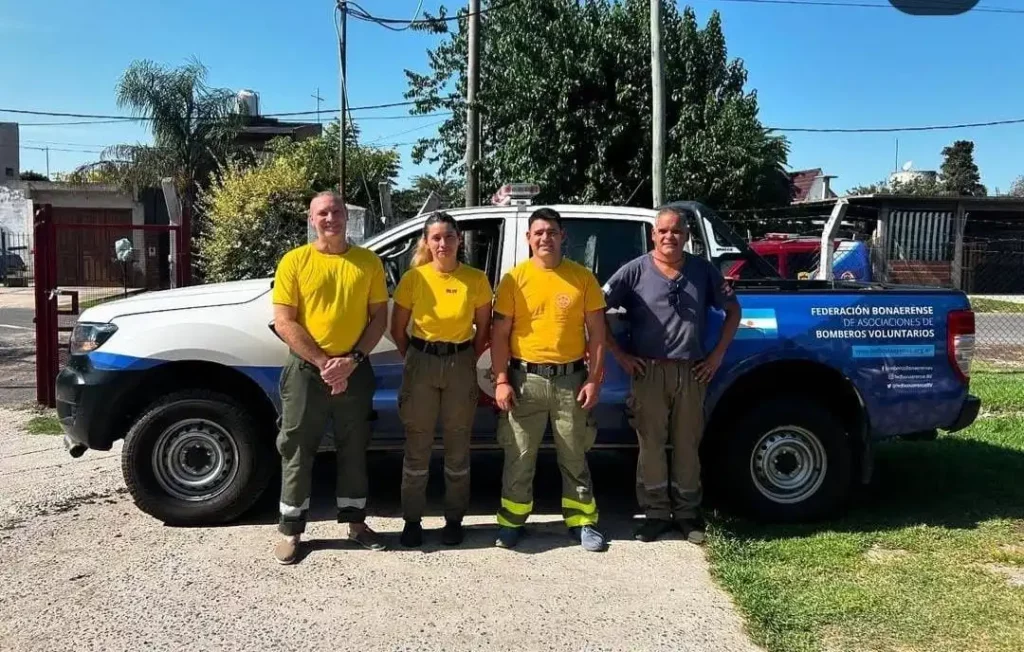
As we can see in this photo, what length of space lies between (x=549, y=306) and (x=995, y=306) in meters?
21.3

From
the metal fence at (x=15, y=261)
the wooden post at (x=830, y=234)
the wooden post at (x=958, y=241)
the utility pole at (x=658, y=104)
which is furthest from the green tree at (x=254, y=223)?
the wooden post at (x=958, y=241)

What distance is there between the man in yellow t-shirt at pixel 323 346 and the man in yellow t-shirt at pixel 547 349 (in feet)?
2.26

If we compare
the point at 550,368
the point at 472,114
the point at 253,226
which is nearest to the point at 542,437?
the point at 550,368

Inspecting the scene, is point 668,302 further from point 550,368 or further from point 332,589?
point 332,589

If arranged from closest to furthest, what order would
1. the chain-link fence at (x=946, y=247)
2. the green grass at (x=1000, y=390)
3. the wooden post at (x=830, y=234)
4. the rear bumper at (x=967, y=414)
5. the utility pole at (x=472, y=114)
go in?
the rear bumper at (x=967, y=414) → the green grass at (x=1000, y=390) → the wooden post at (x=830, y=234) → the utility pole at (x=472, y=114) → the chain-link fence at (x=946, y=247)

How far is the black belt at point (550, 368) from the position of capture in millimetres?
4406

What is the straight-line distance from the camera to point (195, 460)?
4840 mm

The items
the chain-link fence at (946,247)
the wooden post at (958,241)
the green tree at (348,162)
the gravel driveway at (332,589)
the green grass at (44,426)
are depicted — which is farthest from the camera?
the wooden post at (958,241)

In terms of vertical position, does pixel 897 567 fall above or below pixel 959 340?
below

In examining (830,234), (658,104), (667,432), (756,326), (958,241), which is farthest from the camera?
(958,241)

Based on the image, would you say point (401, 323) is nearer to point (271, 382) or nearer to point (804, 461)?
point (271, 382)

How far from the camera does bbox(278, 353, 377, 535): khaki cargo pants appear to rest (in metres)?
4.28

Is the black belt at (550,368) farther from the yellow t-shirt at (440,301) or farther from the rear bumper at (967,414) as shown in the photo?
the rear bumper at (967,414)

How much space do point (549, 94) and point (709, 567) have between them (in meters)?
13.0
